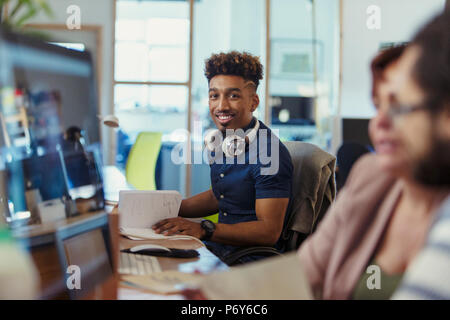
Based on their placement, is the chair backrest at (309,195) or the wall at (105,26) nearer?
the chair backrest at (309,195)

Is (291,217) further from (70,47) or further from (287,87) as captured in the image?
(287,87)

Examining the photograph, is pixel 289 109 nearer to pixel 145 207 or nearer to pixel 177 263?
pixel 145 207

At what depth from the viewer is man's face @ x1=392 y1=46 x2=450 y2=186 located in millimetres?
559

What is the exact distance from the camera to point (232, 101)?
73.7 inches

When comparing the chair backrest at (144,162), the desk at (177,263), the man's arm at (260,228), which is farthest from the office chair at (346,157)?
the desk at (177,263)

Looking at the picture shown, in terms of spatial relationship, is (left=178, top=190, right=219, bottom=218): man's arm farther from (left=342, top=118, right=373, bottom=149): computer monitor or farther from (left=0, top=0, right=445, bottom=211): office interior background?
(left=0, top=0, right=445, bottom=211): office interior background

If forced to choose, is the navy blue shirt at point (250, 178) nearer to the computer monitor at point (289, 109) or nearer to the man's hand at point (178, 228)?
the man's hand at point (178, 228)

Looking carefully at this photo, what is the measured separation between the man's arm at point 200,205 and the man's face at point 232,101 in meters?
0.33

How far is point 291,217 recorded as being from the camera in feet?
5.78

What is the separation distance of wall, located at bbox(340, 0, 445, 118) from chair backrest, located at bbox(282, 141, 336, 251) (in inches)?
10.8

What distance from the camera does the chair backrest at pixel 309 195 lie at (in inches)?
67.2

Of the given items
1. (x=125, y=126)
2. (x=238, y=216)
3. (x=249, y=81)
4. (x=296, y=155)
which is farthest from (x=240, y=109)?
(x=125, y=126)

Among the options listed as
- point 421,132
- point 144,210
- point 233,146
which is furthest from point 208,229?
point 421,132

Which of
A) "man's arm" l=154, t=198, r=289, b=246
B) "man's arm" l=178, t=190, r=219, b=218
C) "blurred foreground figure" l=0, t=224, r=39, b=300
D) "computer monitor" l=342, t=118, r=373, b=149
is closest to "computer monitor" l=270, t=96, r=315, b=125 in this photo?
"computer monitor" l=342, t=118, r=373, b=149
